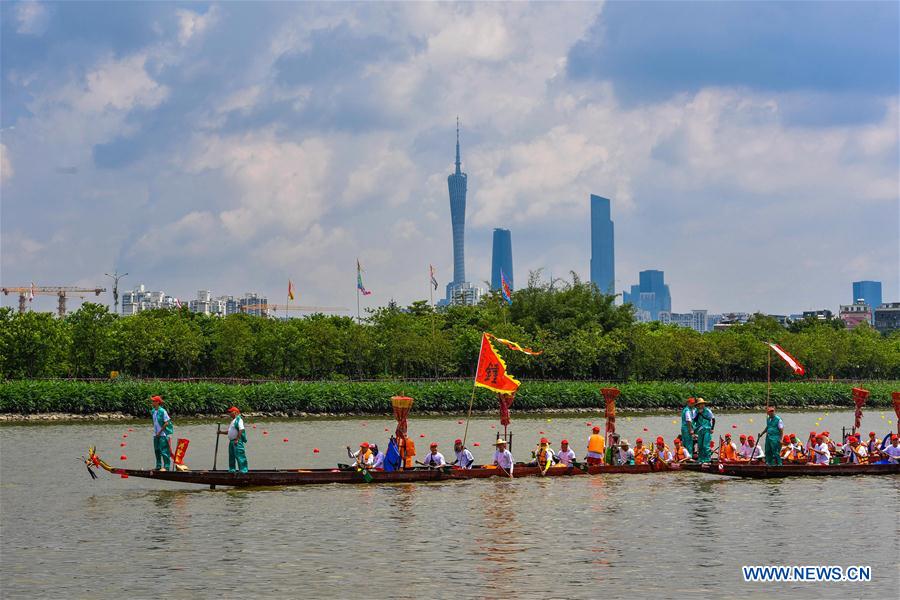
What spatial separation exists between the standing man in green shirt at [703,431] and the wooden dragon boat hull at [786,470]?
2.01 ft

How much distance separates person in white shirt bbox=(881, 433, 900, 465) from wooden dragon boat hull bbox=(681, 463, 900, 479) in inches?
13.5

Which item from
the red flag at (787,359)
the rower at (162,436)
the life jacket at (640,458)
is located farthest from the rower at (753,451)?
the rower at (162,436)

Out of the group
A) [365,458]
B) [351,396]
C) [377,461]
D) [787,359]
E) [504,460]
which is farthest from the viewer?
[351,396]

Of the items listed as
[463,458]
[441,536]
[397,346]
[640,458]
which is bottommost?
[441,536]

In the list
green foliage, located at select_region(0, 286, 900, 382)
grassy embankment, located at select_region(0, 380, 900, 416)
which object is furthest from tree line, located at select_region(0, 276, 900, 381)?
grassy embankment, located at select_region(0, 380, 900, 416)

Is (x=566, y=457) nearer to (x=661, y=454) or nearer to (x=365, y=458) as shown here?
(x=661, y=454)

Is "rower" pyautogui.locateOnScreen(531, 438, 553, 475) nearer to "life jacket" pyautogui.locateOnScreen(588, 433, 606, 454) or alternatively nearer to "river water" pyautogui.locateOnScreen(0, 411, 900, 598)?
"river water" pyautogui.locateOnScreen(0, 411, 900, 598)

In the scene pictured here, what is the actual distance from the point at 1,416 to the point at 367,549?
42.7 meters

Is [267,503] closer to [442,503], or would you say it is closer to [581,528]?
[442,503]

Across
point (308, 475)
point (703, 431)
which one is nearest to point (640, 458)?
point (703, 431)

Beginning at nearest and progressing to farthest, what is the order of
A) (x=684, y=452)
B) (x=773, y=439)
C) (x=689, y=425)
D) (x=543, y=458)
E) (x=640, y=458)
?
(x=773, y=439) → (x=543, y=458) → (x=684, y=452) → (x=689, y=425) → (x=640, y=458)

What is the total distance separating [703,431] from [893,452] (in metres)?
7.08

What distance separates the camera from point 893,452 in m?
39.0

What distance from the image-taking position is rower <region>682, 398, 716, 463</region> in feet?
123
